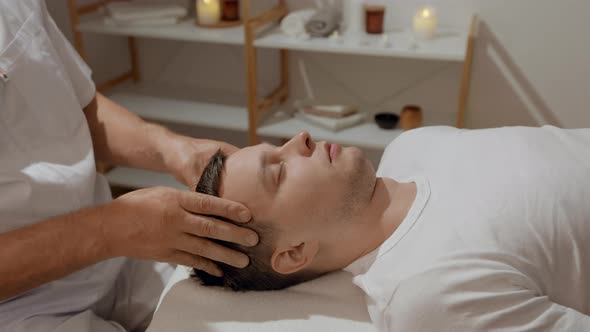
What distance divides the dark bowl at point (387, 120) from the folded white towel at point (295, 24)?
1.58 ft

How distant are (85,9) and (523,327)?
94.9 inches

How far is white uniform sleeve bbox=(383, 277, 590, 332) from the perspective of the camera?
0.87 metres

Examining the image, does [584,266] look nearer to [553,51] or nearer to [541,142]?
[541,142]

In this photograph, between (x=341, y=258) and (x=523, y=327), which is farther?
(x=341, y=258)

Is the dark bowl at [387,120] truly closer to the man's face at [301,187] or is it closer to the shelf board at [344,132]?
the shelf board at [344,132]

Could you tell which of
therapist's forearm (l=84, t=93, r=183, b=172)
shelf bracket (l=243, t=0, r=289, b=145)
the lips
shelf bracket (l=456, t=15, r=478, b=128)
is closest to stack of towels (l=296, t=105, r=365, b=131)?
shelf bracket (l=243, t=0, r=289, b=145)

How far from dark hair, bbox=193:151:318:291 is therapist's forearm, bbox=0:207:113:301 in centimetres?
22

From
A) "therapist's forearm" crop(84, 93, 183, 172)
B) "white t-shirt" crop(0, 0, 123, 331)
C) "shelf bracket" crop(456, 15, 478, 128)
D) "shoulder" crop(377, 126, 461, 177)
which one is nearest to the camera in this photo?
"white t-shirt" crop(0, 0, 123, 331)

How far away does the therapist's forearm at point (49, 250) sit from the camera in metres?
1.00

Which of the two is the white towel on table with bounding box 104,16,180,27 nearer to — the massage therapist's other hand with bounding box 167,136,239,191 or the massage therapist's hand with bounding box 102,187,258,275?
the massage therapist's other hand with bounding box 167,136,239,191

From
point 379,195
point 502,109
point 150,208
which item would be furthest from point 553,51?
point 150,208

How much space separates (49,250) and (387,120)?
154cm

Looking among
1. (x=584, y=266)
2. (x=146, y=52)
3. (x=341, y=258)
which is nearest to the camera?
(x=584, y=266)

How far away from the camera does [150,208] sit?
104 centimetres
